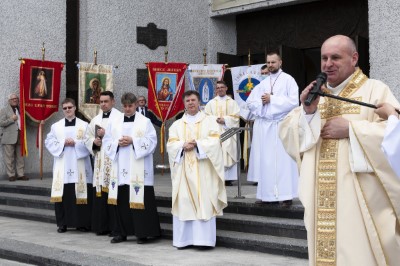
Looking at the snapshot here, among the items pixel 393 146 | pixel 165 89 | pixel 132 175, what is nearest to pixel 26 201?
pixel 132 175

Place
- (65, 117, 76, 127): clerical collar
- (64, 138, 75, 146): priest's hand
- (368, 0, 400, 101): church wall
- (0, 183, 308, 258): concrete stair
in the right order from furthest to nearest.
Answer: (368, 0, 400, 101): church wall → (65, 117, 76, 127): clerical collar → (64, 138, 75, 146): priest's hand → (0, 183, 308, 258): concrete stair

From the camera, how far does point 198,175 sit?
7.16 m

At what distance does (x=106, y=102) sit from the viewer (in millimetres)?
8148

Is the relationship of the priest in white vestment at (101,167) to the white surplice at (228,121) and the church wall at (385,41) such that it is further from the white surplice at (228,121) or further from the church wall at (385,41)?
the church wall at (385,41)

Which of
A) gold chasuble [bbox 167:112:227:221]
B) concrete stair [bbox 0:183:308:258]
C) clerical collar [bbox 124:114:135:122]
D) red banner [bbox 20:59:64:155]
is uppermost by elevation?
red banner [bbox 20:59:64:155]

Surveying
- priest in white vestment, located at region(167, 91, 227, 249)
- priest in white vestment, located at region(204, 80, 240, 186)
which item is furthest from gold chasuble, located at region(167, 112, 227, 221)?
priest in white vestment, located at region(204, 80, 240, 186)

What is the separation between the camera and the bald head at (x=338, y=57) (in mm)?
3439

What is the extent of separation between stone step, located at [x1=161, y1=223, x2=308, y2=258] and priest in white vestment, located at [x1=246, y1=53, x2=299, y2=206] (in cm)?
65

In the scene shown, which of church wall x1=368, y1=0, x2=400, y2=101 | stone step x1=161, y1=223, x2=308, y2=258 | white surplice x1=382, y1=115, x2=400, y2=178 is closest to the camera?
white surplice x1=382, y1=115, x2=400, y2=178

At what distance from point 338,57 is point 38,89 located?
30.8 feet

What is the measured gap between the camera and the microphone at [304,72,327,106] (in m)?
3.22

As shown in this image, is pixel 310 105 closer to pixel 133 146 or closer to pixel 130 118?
pixel 133 146

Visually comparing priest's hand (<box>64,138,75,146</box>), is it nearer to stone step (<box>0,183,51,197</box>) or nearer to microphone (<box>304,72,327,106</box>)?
stone step (<box>0,183,51,197</box>)

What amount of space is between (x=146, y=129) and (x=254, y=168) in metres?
2.00
